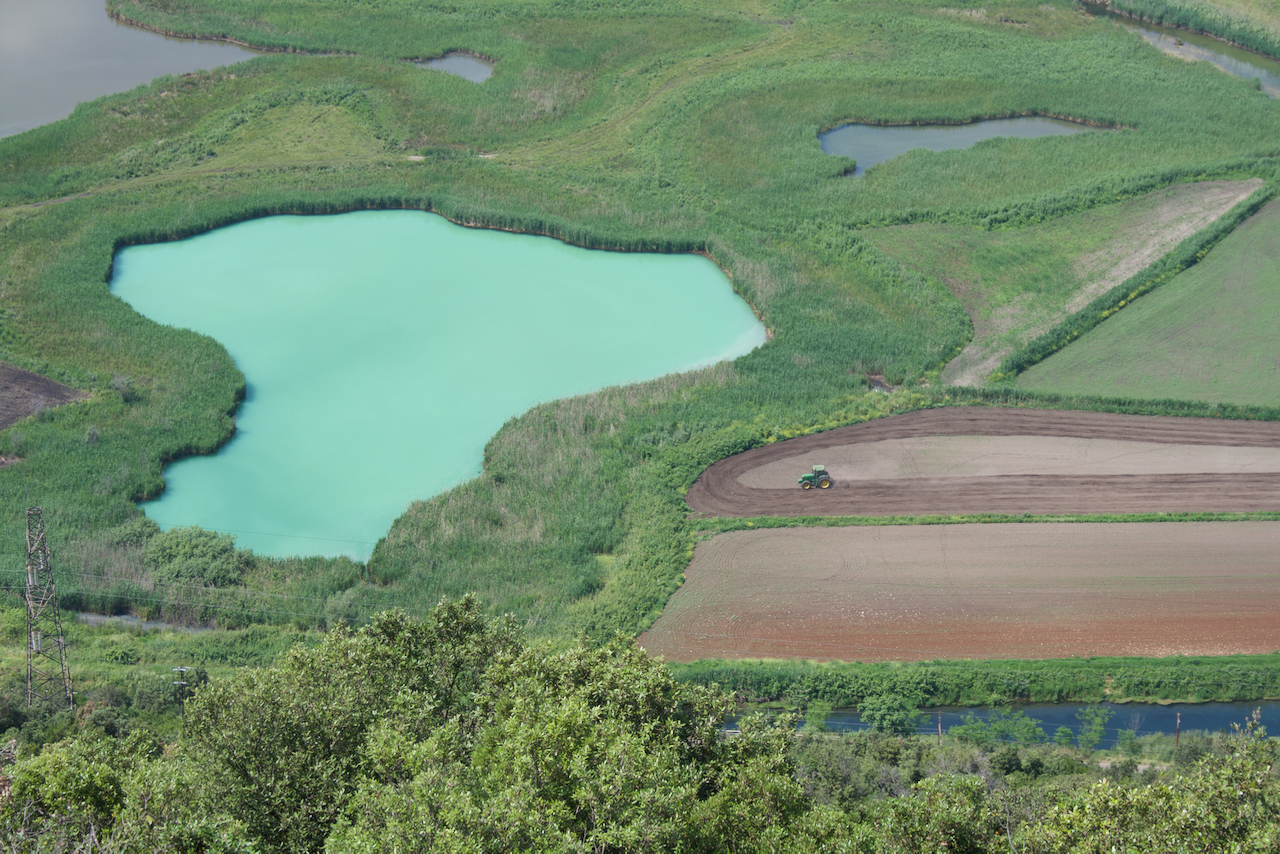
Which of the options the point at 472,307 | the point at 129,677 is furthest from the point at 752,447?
the point at 129,677

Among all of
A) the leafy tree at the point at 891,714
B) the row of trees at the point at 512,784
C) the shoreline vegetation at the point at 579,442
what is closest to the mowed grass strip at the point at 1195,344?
the shoreline vegetation at the point at 579,442

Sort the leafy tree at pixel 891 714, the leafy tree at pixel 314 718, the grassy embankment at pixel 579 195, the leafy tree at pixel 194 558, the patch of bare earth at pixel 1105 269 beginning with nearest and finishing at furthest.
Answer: the leafy tree at pixel 314 718 < the leafy tree at pixel 891 714 < the leafy tree at pixel 194 558 < the grassy embankment at pixel 579 195 < the patch of bare earth at pixel 1105 269

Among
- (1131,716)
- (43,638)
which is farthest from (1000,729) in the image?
(43,638)

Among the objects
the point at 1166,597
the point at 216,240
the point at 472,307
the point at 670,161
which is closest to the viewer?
the point at 1166,597

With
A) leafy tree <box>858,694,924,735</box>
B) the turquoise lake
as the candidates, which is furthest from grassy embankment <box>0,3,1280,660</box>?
leafy tree <box>858,694,924,735</box>

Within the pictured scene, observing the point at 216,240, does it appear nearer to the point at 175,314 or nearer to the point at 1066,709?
the point at 175,314

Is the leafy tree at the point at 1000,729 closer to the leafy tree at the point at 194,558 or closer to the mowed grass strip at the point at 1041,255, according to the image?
the mowed grass strip at the point at 1041,255

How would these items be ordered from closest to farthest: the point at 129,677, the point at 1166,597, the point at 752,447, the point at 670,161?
the point at 129,677 < the point at 1166,597 < the point at 752,447 < the point at 670,161
